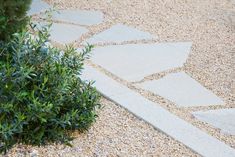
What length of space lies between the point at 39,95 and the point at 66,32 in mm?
1852

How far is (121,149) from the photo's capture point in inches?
114

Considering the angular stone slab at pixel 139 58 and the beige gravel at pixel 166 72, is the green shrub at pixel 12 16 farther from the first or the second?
the angular stone slab at pixel 139 58

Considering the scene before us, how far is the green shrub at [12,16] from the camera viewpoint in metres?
2.94

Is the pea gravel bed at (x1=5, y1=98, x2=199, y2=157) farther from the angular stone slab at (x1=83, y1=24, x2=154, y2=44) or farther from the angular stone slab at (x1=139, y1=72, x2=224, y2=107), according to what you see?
the angular stone slab at (x1=83, y1=24, x2=154, y2=44)

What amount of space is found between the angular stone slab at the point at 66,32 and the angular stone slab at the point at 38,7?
16.2 inches

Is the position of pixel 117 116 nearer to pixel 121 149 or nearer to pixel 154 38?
pixel 121 149

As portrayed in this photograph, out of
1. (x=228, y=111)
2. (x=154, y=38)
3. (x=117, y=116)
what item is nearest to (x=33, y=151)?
(x=117, y=116)

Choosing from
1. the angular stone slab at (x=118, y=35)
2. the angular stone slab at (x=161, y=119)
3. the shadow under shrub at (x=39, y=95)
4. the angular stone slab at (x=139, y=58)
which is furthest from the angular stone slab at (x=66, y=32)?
the shadow under shrub at (x=39, y=95)

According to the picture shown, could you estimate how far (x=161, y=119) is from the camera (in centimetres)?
328

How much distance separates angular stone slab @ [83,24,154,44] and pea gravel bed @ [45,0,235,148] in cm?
9

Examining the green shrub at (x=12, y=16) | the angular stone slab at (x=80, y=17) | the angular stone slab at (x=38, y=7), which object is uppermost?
the green shrub at (x=12, y=16)

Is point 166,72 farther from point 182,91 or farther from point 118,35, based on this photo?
point 118,35

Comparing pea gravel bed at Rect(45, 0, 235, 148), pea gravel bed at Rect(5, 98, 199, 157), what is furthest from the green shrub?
pea gravel bed at Rect(45, 0, 235, 148)

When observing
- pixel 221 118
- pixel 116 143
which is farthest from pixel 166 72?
pixel 116 143
